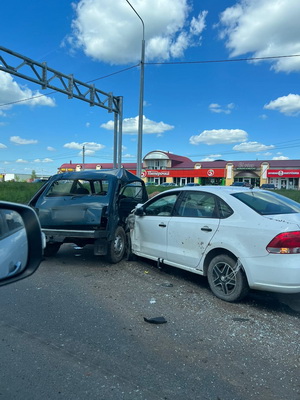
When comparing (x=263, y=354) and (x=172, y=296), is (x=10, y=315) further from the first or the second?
(x=263, y=354)

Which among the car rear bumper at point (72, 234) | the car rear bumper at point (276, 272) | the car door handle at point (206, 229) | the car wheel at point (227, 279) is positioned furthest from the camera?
the car rear bumper at point (72, 234)

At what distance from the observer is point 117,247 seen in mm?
6516

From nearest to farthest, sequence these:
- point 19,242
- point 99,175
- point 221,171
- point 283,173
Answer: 1. point 19,242
2. point 99,175
3. point 283,173
4. point 221,171

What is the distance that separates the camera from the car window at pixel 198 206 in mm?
4816

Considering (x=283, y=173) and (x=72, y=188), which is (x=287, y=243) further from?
(x=283, y=173)

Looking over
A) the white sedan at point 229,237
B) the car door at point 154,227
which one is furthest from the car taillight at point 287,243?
the car door at point 154,227

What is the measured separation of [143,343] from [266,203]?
8.73 feet

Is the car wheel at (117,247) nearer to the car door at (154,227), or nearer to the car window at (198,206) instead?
the car door at (154,227)

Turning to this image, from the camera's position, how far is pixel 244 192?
Result: 489cm

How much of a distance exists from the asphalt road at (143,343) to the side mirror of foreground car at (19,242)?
3.51ft

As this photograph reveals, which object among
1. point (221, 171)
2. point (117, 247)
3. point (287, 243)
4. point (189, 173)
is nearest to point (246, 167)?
point (221, 171)

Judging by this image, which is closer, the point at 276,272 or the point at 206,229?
the point at 276,272

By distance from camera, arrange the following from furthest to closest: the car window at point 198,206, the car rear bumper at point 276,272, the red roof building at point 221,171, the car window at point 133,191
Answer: the red roof building at point 221,171 → the car window at point 133,191 → the car window at point 198,206 → the car rear bumper at point 276,272

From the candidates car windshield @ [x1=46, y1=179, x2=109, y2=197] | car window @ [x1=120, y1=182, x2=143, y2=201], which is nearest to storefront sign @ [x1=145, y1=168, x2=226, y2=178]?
car window @ [x1=120, y1=182, x2=143, y2=201]
